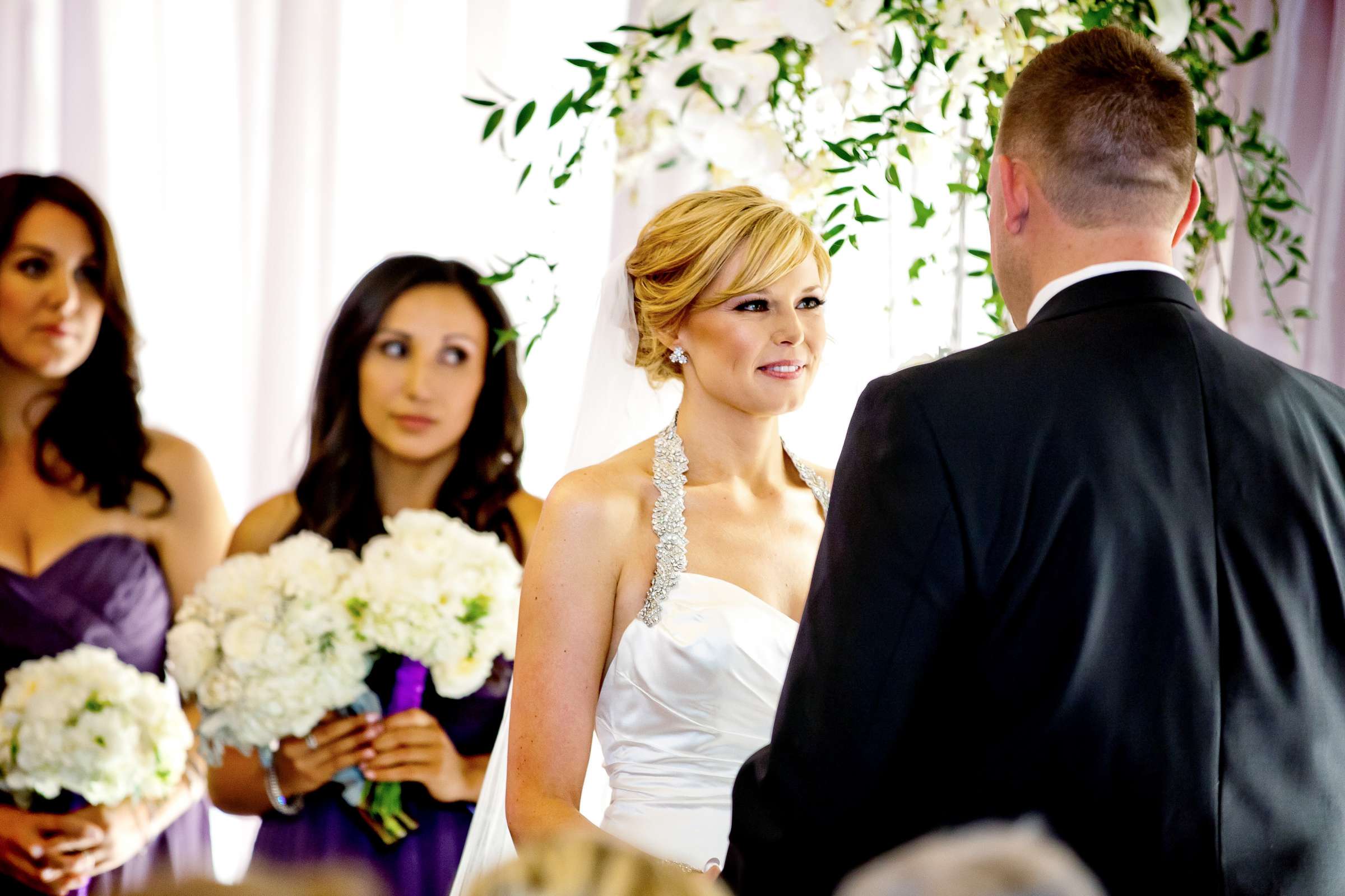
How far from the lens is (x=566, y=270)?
124 inches

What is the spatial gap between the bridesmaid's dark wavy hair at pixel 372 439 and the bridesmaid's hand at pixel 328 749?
404 mm

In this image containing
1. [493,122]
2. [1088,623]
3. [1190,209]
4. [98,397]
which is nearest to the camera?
[1088,623]

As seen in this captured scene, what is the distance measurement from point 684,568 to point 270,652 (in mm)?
929

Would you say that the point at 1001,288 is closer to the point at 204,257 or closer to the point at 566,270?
the point at 566,270

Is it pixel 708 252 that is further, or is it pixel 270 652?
pixel 270 652

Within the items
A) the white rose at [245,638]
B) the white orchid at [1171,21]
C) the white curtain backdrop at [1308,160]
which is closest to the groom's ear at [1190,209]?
the white orchid at [1171,21]

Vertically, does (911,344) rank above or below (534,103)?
below

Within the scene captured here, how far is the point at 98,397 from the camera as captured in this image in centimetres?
292

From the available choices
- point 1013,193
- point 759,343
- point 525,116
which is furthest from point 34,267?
point 1013,193

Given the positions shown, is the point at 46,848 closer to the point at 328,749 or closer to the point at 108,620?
the point at 108,620

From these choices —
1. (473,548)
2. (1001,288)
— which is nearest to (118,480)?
(473,548)

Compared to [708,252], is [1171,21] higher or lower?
higher

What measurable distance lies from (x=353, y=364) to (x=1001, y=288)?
1812 millimetres

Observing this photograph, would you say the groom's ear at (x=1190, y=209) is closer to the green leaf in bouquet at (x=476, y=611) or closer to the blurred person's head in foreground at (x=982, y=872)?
the blurred person's head in foreground at (x=982, y=872)
